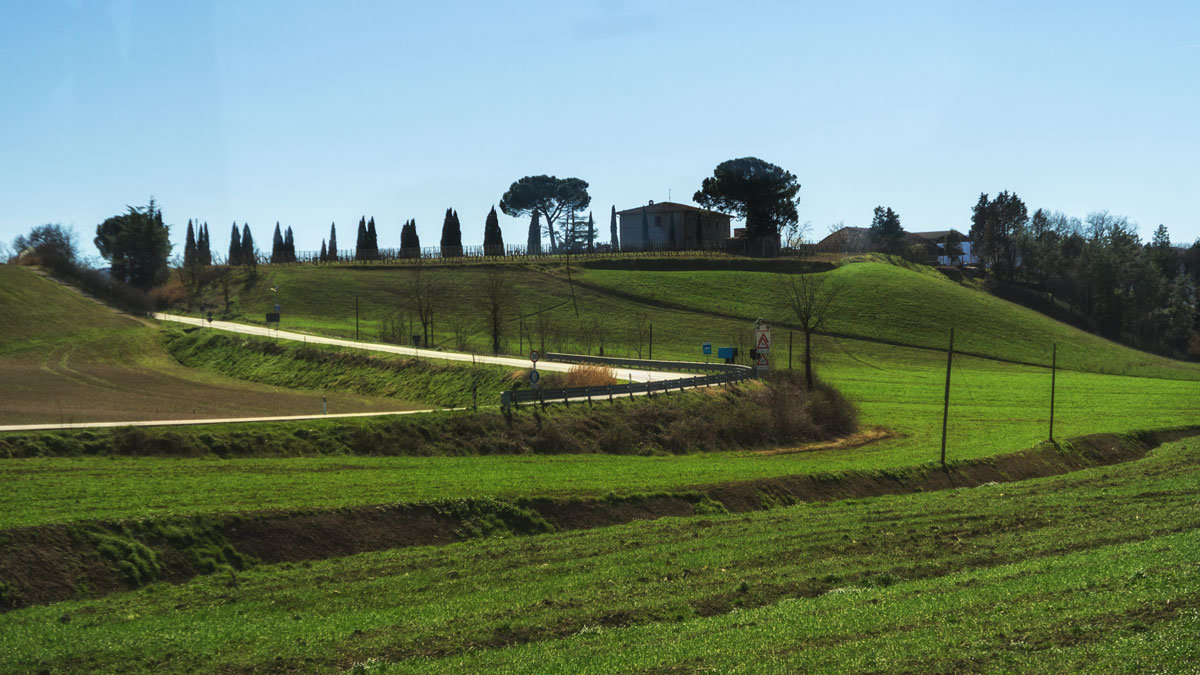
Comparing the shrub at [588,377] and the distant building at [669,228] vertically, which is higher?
the distant building at [669,228]

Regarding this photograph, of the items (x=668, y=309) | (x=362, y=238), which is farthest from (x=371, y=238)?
(x=668, y=309)

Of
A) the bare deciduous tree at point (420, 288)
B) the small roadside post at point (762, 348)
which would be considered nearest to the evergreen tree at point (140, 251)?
the bare deciduous tree at point (420, 288)

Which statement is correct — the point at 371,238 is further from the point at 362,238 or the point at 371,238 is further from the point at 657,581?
the point at 657,581

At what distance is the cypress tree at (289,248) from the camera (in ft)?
512

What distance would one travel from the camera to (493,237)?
14488 centimetres

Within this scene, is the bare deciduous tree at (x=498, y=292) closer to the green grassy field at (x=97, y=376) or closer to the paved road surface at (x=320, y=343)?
the paved road surface at (x=320, y=343)

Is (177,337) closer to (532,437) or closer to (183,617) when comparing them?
(532,437)

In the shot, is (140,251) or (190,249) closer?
(140,251)

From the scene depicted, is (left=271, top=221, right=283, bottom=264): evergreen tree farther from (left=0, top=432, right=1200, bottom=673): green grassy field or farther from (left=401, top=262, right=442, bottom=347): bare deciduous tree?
(left=0, top=432, right=1200, bottom=673): green grassy field

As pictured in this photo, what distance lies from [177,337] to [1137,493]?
7677cm

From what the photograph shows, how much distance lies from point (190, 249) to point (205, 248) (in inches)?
269

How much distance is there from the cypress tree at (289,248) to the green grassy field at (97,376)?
2441 inches

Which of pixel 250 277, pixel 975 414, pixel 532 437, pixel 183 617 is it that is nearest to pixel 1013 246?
pixel 975 414

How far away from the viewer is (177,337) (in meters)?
81.4
